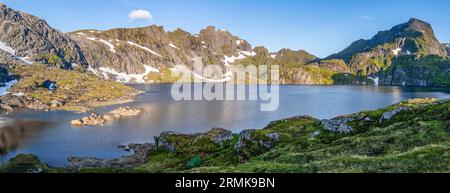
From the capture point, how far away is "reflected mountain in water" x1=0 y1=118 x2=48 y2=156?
135800 millimetres

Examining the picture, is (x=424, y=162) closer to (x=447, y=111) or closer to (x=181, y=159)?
(x=447, y=111)

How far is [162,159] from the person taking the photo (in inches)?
3543

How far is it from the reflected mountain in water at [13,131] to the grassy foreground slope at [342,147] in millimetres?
72185

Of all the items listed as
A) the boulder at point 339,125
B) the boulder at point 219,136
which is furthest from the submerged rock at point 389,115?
the boulder at point 219,136

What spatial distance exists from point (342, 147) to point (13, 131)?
529ft

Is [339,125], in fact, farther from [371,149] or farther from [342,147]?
[371,149]

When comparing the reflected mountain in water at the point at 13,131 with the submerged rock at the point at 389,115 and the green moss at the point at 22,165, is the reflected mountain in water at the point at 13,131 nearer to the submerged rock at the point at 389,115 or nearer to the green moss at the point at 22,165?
the green moss at the point at 22,165

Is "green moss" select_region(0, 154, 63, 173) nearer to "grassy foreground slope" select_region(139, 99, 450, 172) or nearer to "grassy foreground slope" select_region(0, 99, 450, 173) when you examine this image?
"grassy foreground slope" select_region(0, 99, 450, 173)

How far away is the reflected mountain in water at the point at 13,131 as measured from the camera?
136m

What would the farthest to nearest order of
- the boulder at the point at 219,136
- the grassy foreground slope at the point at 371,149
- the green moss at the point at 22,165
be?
the boulder at the point at 219,136 < the green moss at the point at 22,165 < the grassy foreground slope at the point at 371,149

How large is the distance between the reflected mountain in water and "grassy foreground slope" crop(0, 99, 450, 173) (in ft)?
237

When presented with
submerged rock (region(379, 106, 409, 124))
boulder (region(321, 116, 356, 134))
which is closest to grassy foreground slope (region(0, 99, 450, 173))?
submerged rock (region(379, 106, 409, 124))

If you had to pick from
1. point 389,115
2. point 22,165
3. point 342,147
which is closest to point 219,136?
point 22,165
